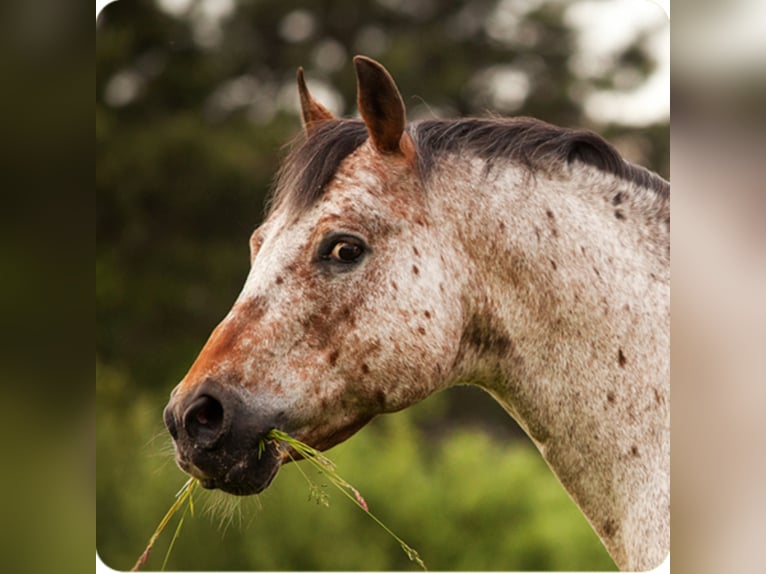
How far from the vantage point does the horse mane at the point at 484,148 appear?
1.75m

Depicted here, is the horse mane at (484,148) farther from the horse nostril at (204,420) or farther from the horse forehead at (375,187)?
the horse nostril at (204,420)

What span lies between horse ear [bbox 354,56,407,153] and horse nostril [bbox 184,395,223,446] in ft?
2.24

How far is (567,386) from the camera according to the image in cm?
168

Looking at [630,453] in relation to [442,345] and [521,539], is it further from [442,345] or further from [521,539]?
[521,539]

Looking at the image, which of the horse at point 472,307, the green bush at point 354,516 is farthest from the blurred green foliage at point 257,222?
the horse at point 472,307

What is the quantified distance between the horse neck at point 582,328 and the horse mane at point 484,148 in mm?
54

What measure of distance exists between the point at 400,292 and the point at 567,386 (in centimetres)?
42

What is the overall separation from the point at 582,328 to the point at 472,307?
0.25 metres

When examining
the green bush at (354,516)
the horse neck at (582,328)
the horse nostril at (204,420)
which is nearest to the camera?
the horse nostril at (204,420)

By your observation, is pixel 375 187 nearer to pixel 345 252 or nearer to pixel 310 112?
pixel 345 252

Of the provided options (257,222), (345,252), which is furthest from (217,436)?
(257,222)

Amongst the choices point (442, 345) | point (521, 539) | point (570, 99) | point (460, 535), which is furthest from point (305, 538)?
point (570, 99)

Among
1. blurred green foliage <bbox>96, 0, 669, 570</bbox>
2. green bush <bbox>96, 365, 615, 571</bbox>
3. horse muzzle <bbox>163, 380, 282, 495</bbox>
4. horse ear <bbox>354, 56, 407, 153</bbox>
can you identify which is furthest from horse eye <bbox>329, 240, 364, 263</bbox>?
blurred green foliage <bbox>96, 0, 669, 570</bbox>

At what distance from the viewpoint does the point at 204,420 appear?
1564 mm
